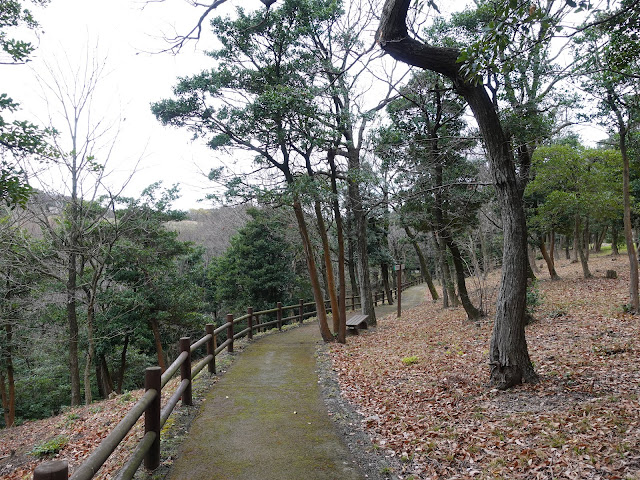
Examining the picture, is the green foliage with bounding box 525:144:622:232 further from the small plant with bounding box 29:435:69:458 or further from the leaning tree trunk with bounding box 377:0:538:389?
the small plant with bounding box 29:435:69:458

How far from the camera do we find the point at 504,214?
525cm

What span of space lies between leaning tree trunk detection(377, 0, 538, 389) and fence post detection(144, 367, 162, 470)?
426 centimetres

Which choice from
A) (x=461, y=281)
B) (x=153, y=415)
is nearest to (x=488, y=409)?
(x=153, y=415)

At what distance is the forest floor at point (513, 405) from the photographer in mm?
3516

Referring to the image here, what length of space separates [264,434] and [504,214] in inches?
167

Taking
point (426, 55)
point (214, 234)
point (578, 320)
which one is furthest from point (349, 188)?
point (214, 234)

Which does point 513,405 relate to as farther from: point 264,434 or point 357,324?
point 357,324

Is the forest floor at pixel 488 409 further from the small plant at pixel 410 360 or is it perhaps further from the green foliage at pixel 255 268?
the green foliage at pixel 255 268

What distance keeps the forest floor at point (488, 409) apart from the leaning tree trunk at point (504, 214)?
348 mm

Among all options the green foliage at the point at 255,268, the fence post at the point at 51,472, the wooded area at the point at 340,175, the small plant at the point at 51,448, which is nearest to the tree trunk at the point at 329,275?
→ the wooded area at the point at 340,175

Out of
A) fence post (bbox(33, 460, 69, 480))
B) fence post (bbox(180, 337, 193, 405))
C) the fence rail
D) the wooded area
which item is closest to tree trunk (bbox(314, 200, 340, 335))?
the wooded area

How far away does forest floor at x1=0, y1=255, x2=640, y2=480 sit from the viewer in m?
3.56

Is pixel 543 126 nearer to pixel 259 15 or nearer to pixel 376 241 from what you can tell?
pixel 259 15

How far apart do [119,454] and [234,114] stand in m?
7.86
